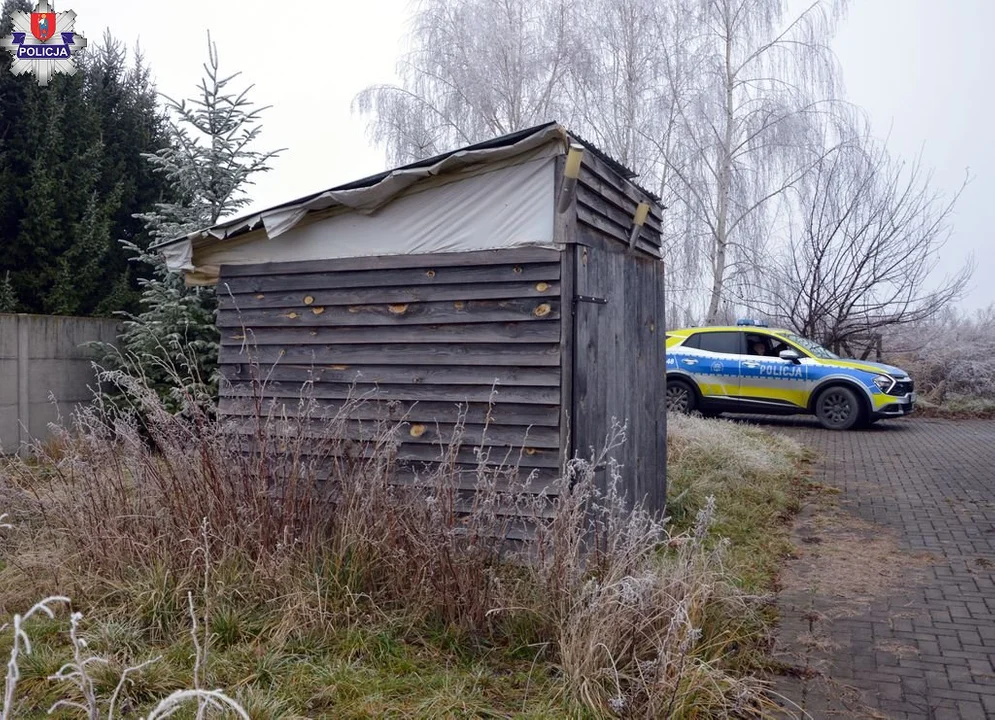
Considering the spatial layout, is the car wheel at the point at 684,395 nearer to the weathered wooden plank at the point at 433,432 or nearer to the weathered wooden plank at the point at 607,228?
the weathered wooden plank at the point at 607,228

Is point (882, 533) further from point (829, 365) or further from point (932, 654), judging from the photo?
point (829, 365)

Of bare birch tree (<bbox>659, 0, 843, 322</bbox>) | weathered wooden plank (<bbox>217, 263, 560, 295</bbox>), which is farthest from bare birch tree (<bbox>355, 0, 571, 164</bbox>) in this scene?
weathered wooden plank (<bbox>217, 263, 560, 295</bbox>)

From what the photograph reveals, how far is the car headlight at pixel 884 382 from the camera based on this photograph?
589 inches

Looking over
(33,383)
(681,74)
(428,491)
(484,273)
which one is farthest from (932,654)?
(681,74)

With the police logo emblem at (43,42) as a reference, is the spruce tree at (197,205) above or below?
below

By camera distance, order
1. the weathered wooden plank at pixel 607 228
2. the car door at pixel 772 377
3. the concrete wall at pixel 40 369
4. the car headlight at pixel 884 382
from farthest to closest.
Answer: the car door at pixel 772 377 < the car headlight at pixel 884 382 < the concrete wall at pixel 40 369 < the weathered wooden plank at pixel 607 228

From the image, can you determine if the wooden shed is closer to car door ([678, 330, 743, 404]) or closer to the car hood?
car door ([678, 330, 743, 404])

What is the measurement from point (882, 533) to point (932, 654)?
3.10 metres

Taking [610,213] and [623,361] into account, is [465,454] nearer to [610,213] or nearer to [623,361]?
[623,361]

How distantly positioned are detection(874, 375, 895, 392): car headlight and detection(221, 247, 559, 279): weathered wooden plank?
11595 mm

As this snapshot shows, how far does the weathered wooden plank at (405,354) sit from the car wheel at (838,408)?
1134 cm

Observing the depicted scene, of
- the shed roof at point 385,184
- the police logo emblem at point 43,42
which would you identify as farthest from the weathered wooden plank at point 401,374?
the police logo emblem at point 43,42

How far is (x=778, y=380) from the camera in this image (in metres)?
15.3

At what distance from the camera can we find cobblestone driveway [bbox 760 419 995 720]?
4.01 meters
